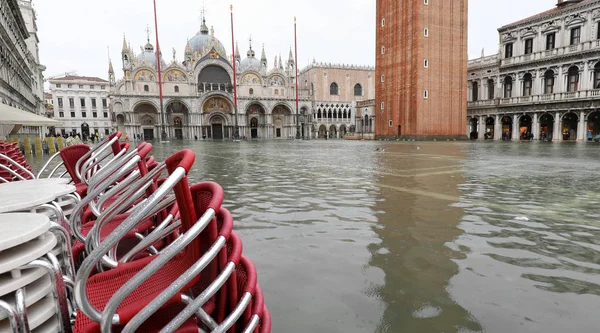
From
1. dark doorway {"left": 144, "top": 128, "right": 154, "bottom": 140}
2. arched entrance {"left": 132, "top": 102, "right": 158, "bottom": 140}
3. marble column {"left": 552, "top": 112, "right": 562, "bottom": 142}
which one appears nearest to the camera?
marble column {"left": 552, "top": 112, "right": 562, "bottom": 142}

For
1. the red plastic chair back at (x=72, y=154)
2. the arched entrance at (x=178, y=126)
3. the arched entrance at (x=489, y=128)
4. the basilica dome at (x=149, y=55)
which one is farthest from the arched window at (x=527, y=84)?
the basilica dome at (x=149, y=55)

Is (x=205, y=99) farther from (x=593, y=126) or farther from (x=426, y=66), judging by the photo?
(x=593, y=126)

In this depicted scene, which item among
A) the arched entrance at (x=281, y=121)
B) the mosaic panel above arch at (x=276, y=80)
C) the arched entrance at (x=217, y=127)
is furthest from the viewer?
the arched entrance at (x=281, y=121)

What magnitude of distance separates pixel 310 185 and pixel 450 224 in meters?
3.67

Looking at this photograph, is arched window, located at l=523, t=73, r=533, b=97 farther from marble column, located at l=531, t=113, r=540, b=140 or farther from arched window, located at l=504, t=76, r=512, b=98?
marble column, located at l=531, t=113, r=540, b=140

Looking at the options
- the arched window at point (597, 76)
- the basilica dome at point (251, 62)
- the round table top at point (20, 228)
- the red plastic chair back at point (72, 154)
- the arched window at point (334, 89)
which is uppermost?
the basilica dome at point (251, 62)

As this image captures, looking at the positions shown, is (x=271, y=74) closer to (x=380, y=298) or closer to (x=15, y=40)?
(x=15, y=40)

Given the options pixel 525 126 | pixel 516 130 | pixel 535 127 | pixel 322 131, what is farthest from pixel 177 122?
pixel 535 127

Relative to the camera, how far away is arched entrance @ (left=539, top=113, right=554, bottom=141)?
113 ft

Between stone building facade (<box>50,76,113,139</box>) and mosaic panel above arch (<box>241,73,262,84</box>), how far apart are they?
2973 centimetres

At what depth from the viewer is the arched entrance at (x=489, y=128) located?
3934cm

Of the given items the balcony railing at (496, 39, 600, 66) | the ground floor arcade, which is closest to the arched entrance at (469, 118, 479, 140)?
the ground floor arcade

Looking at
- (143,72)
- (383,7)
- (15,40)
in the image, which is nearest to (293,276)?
(15,40)

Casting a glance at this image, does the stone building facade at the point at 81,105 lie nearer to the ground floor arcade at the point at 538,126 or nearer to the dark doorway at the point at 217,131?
the dark doorway at the point at 217,131
